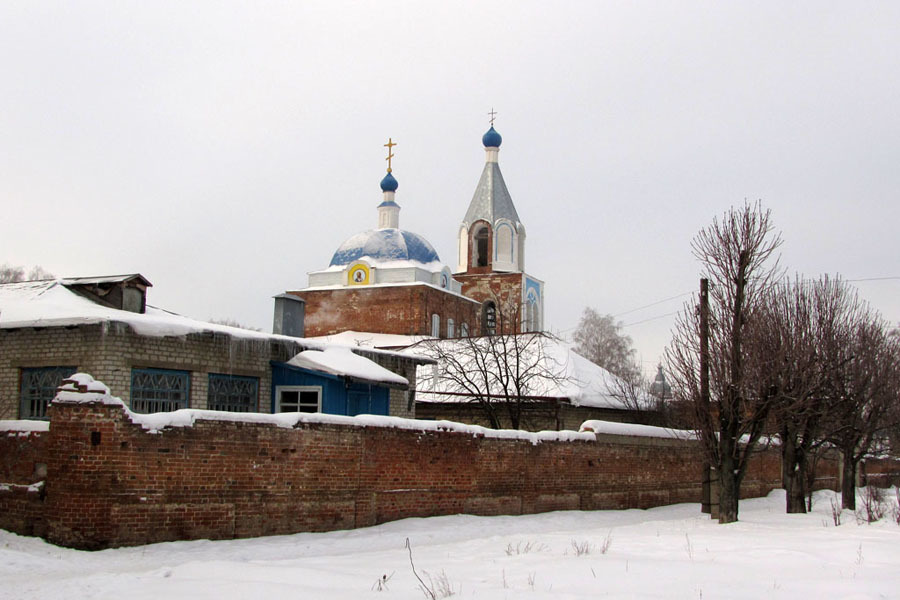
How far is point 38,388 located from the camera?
49.6ft

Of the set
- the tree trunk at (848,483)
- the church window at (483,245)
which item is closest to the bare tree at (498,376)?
the tree trunk at (848,483)

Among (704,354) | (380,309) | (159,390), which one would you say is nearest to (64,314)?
(159,390)

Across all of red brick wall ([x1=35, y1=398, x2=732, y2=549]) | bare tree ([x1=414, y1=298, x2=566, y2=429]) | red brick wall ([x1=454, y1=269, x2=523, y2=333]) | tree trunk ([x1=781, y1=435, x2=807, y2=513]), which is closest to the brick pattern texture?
red brick wall ([x1=35, y1=398, x2=732, y2=549])

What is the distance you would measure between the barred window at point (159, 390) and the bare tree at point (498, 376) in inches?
325

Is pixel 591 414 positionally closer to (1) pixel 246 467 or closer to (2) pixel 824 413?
(2) pixel 824 413

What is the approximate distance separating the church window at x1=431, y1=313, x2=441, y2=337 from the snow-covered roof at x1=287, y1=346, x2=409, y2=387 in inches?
696

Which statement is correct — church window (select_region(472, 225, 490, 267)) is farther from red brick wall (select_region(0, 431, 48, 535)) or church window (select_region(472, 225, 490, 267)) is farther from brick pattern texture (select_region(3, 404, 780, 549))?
red brick wall (select_region(0, 431, 48, 535))

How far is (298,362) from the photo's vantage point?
17.2 m

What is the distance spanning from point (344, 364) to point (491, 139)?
27.7m

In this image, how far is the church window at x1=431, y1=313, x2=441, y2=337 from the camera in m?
36.5

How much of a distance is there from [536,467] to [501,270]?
26.7 m

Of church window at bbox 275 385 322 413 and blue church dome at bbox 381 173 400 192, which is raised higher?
blue church dome at bbox 381 173 400 192

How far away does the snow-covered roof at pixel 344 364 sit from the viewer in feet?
55.9

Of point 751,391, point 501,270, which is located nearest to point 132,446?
point 751,391
